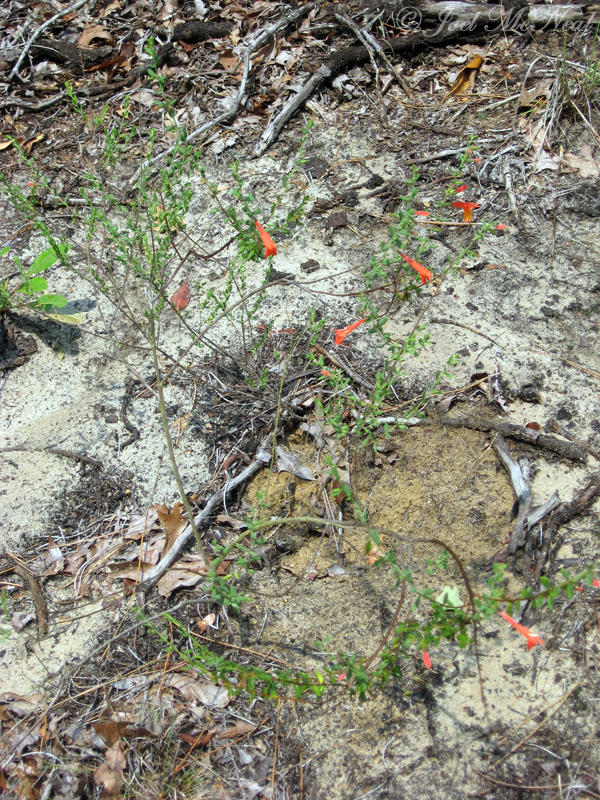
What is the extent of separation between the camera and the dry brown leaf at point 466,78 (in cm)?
408

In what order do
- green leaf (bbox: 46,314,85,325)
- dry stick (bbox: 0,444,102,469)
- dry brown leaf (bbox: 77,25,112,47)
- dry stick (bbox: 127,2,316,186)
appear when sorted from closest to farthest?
dry stick (bbox: 0,444,102,469)
green leaf (bbox: 46,314,85,325)
dry stick (bbox: 127,2,316,186)
dry brown leaf (bbox: 77,25,112,47)

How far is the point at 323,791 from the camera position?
1.97m

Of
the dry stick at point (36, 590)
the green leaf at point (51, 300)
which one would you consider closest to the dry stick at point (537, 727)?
the dry stick at point (36, 590)

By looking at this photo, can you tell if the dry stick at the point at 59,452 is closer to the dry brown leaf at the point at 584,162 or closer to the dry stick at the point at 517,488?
the dry stick at the point at 517,488

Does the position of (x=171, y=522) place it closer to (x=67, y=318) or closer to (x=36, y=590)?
(x=36, y=590)

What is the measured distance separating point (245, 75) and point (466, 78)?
144 cm

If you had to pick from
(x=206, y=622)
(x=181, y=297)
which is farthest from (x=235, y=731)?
(x=181, y=297)

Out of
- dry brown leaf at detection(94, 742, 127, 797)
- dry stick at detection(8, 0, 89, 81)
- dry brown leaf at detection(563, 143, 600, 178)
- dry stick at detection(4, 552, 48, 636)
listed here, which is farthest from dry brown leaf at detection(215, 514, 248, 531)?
dry stick at detection(8, 0, 89, 81)

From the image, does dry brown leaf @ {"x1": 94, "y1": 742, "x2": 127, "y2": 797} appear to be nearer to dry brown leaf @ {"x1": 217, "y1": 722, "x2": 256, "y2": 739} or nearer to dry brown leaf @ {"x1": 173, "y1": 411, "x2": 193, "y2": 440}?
dry brown leaf @ {"x1": 217, "y1": 722, "x2": 256, "y2": 739}

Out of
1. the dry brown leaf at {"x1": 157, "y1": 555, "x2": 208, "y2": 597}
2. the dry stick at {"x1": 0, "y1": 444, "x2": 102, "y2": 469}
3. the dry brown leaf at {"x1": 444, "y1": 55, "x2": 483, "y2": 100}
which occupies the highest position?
the dry brown leaf at {"x1": 444, "y1": 55, "x2": 483, "y2": 100}

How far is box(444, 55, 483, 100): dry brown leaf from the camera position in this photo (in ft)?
13.4

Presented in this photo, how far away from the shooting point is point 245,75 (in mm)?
4168

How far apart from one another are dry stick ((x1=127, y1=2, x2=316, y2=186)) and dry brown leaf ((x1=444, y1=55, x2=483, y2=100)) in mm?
1196

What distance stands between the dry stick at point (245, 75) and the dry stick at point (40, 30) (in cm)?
134
